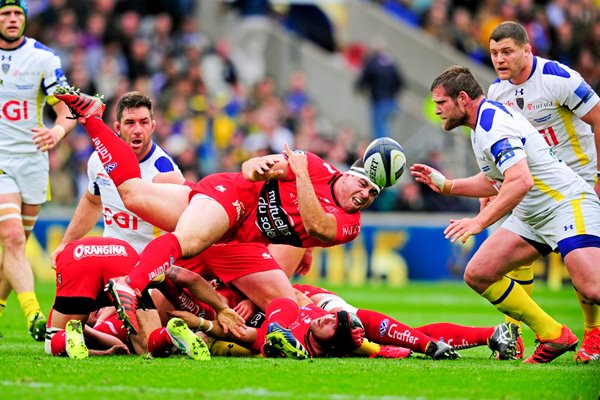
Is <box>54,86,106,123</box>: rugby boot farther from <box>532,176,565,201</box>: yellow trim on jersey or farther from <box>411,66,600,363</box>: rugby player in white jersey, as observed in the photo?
<box>532,176,565,201</box>: yellow trim on jersey

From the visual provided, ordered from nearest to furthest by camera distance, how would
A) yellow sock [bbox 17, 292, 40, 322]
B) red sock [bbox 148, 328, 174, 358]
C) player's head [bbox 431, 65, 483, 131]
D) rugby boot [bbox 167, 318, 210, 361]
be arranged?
1. rugby boot [bbox 167, 318, 210, 361]
2. red sock [bbox 148, 328, 174, 358]
3. player's head [bbox 431, 65, 483, 131]
4. yellow sock [bbox 17, 292, 40, 322]

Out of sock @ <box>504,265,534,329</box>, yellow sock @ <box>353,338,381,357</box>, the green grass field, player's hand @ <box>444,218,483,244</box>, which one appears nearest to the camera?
the green grass field

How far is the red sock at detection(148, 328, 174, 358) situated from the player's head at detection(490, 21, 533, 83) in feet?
12.1

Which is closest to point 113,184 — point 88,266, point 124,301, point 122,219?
point 122,219

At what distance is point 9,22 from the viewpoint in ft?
36.6

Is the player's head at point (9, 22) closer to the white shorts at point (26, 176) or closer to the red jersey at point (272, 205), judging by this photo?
the white shorts at point (26, 176)

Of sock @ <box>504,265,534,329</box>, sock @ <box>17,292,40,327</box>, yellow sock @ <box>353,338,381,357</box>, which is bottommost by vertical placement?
sock @ <box>17,292,40,327</box>

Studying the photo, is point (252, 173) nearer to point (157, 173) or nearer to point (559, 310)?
point (157, 173)

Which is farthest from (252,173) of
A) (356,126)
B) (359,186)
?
(356,126)

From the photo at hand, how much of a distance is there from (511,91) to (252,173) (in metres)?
2.62

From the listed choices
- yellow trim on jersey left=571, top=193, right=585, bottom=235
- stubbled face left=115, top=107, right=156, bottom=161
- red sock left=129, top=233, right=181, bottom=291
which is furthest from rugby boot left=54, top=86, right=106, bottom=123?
yellow trim on jersey left=571, top=193, right=585, bottom=235

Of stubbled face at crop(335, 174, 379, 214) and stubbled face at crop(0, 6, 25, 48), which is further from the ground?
stubbled face at crop(0, 6, 25, 48)

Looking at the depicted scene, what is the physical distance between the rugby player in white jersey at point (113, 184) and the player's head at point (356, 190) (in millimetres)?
1816

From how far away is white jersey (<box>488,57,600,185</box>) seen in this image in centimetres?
965
